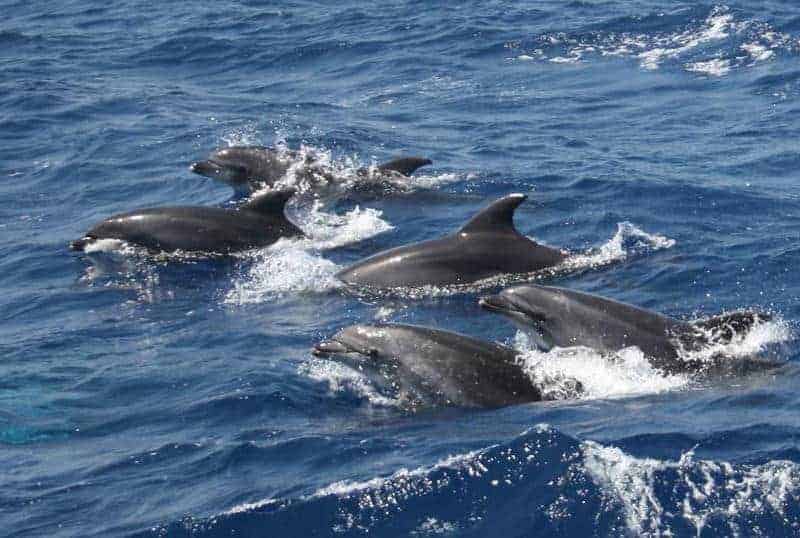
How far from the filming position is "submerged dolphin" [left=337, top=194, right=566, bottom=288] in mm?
16125

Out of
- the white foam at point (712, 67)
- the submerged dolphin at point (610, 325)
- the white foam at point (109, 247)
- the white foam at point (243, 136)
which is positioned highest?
the submerged dolphin at point (610, 325)

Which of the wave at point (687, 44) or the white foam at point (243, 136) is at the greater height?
the white foam at point (243, 136)

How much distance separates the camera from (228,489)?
10711mm

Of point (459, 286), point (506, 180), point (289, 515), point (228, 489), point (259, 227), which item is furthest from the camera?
point (506, 180)

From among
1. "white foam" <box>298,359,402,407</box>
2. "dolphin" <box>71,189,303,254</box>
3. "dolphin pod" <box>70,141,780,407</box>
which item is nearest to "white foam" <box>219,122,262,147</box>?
"dolphin" <box>71,189,303,254</box>

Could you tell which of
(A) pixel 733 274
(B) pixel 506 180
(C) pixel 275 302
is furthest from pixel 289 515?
(B) pixel 506 180

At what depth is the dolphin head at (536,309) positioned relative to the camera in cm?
1317

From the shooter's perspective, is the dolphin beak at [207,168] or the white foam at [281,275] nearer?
the white foam at [281,275]

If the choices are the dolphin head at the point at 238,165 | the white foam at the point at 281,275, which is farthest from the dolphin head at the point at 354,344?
the dolphin head at the point at 238,165

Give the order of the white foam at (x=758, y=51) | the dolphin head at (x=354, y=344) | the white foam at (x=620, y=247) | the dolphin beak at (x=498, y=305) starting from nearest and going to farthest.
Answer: the dolphin head at (x=354, y=344)
the dolphin beak at (x=498, y=305)
the white foam at (x=620, y=247)
the white foam at (x=758, y=51)

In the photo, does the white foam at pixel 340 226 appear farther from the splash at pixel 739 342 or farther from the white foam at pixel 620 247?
the splash at pixel 739 342

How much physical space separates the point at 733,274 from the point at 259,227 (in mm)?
6095

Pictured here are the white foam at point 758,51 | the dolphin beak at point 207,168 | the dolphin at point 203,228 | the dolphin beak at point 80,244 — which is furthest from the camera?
the white foam at point 758,51

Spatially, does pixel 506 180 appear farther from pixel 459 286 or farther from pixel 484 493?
pixel 484 493
